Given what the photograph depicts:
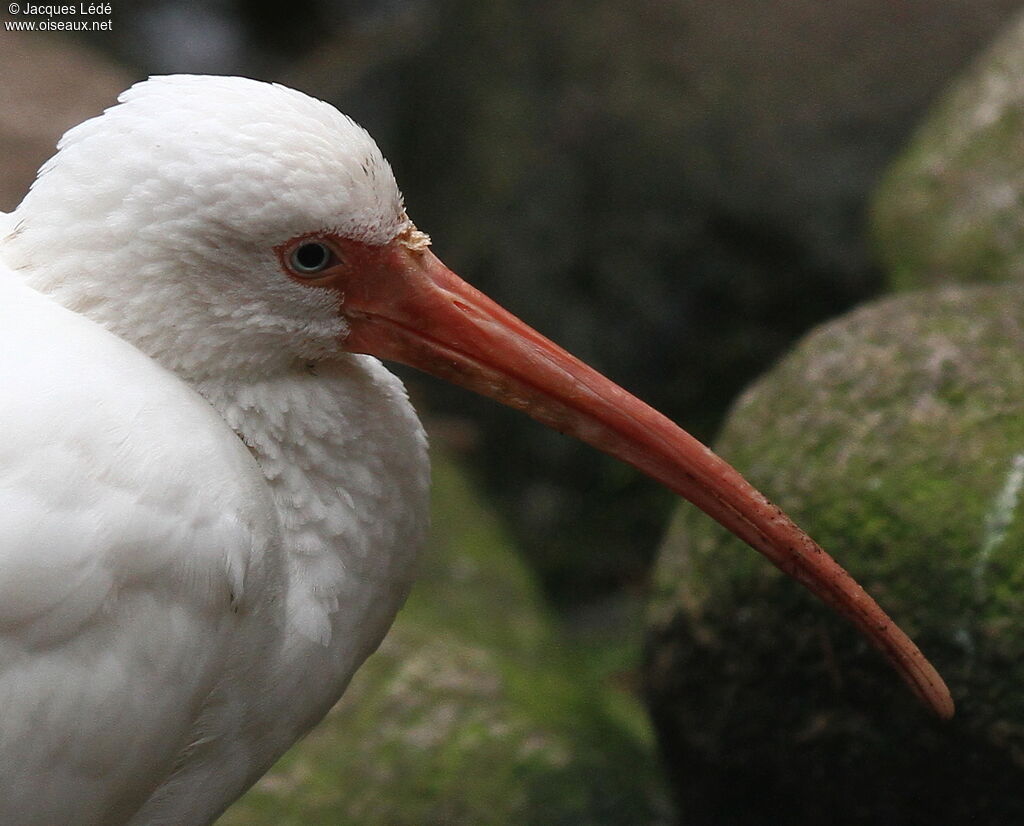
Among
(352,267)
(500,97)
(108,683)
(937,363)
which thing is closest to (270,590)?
(108,683)

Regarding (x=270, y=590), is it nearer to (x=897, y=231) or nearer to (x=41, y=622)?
(x=41, y=622)

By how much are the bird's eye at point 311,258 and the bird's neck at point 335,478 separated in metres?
0.24

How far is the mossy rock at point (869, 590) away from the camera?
3084 millimetres

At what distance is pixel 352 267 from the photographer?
7.92 ft

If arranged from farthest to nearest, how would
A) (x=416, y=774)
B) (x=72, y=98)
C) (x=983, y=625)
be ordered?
(x=72, y=98)
(x=416, y=774)
(x=983, y=625)

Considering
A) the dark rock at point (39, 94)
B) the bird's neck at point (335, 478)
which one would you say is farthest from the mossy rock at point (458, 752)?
the dark rock at point (39, 94)

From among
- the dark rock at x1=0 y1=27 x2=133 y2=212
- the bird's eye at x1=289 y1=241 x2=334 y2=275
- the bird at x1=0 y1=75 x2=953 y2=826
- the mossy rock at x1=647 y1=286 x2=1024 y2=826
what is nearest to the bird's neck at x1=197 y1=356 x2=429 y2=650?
the bird at x1=0 y1=75 x2=953 y2=826

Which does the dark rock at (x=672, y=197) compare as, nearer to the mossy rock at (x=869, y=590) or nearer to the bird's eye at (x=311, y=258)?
the mossy rock at (x=869, y=590)

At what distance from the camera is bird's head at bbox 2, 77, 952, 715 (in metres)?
2.22

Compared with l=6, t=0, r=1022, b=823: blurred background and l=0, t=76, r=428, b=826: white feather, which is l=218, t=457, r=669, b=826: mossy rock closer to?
l=6, t=0, r=1022, b=823: blurred background

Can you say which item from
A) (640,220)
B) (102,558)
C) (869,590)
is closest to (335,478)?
(102,558)

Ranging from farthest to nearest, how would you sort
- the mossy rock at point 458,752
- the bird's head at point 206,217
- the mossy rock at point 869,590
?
the mossy rock at point 458,752 → the mossy rock at point 869,590 → the bird's head at point 206,217

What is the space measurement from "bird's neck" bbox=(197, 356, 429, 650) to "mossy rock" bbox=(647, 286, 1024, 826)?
1214 millimetres

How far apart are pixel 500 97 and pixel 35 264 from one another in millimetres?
4461
